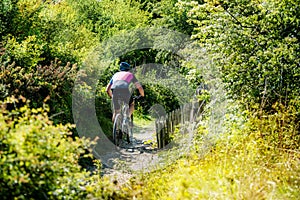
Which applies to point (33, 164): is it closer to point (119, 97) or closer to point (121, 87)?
point (121, 87)

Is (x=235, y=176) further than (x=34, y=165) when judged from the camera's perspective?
Yes

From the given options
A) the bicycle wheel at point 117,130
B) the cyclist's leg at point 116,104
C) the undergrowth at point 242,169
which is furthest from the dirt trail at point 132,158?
the undergrowth at point 242,169

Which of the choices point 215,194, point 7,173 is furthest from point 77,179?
point 215,194

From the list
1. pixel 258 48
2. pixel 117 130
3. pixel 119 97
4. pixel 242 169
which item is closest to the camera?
pixel 242 169

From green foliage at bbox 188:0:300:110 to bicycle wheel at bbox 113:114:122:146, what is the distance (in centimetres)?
248

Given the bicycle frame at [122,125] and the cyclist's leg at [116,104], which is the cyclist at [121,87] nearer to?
the cyclist's leg at [116,104]

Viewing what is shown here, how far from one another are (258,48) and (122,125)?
347 centimetres

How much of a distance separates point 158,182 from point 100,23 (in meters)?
13.6

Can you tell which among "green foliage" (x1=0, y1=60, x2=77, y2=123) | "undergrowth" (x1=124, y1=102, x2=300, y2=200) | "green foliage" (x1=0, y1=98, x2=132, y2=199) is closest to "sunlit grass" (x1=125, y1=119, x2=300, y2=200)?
"undergrowth" (x1=124, y1=102, x2=300, y2=200)

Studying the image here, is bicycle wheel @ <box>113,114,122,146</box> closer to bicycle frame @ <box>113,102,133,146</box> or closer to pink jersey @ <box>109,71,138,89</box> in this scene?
bicycle frame @ <box>113,102,133,146</box>

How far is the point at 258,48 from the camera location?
7.54 m

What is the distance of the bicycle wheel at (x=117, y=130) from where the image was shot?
9.52 metres

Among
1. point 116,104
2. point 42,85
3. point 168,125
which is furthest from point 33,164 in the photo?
point 168,125

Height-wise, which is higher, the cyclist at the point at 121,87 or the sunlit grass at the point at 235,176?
the cyclist at the point at 121,87
